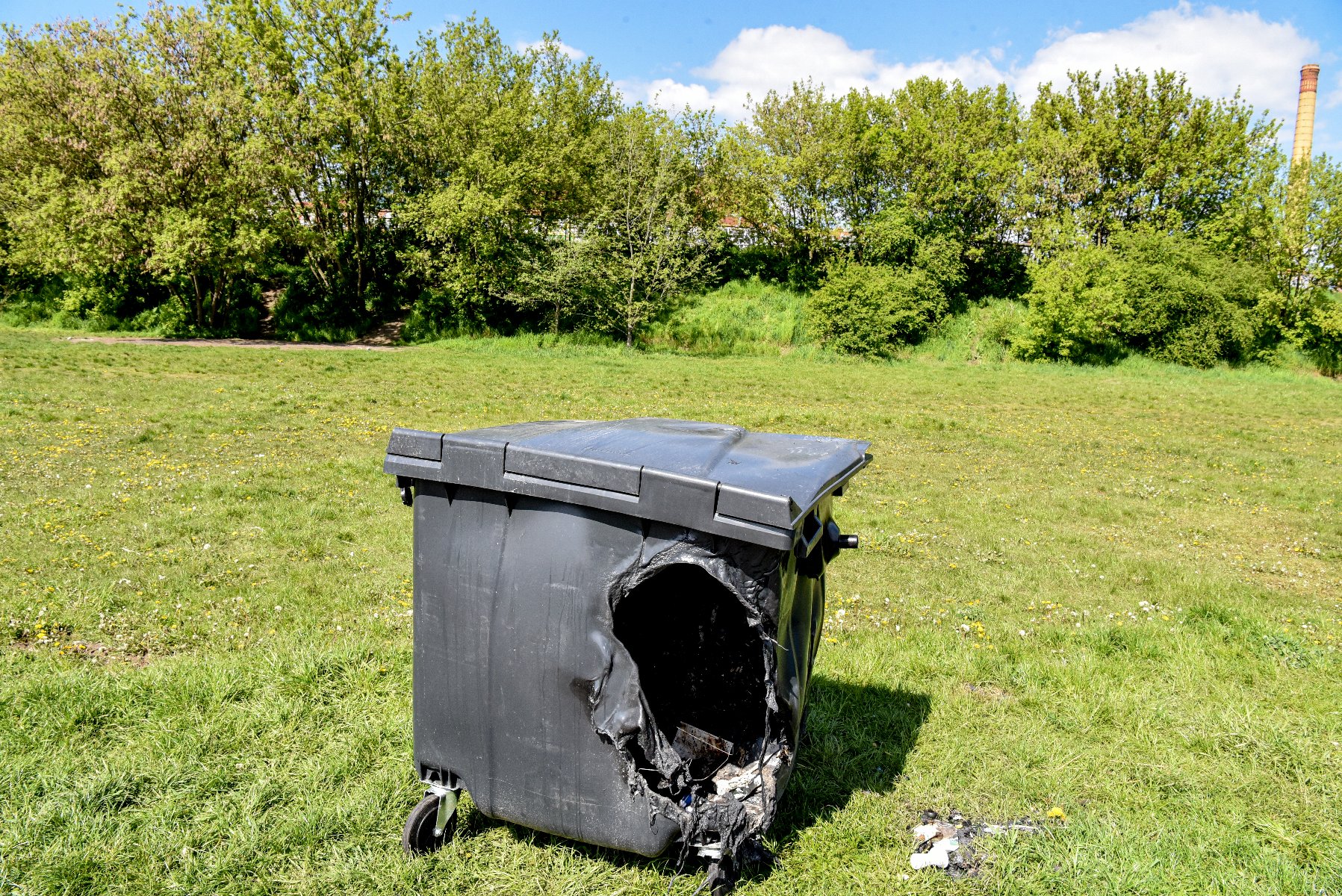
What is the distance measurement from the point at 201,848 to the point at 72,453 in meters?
8.13

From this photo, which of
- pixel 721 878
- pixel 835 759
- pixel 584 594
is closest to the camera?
pixel 584 594

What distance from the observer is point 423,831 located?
9.73 ft

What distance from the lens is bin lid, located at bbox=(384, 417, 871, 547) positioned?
95.4 inches

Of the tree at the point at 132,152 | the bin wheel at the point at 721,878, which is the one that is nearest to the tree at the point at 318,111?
the tree at the point at 132,152

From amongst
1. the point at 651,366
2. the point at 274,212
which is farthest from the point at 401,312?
the point at 651,366

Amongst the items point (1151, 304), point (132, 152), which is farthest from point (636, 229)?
point (1151, 304)

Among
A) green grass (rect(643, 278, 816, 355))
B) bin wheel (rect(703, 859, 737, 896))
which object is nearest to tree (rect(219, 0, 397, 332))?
green grass (rect(643, 278, 816, 355))

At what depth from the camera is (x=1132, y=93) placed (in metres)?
30.1

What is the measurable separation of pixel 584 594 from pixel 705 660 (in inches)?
30.6

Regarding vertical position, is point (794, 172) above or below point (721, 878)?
above

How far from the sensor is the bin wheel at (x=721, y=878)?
2803 mm

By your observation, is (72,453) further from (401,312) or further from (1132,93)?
(1132,93)

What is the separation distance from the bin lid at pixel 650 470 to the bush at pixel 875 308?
2663 centimetres

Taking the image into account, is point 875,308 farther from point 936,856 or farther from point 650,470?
point 650,470
